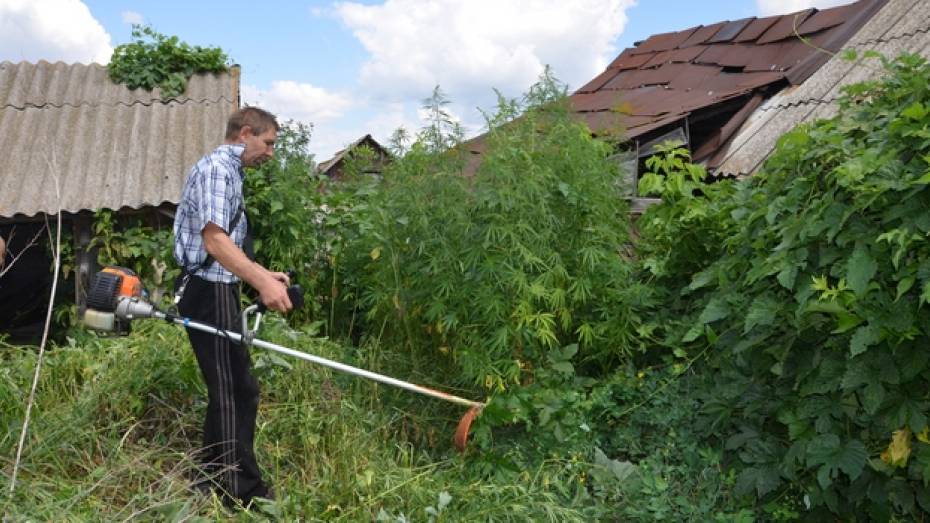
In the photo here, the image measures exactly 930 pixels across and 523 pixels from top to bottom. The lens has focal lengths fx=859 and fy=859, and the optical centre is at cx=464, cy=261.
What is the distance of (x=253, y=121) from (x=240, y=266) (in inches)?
31.5

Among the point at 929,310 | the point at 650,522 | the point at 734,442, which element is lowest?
the point at 650,522

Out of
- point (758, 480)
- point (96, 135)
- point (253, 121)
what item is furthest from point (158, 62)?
point (758, 480)

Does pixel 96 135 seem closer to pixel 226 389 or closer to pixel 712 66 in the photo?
pixel 226 389

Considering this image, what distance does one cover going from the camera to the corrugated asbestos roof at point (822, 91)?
6.46m

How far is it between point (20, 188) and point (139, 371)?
3.16m

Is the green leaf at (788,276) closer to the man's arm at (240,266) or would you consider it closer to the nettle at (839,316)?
the nettle at (839,316)

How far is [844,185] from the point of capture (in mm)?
3666

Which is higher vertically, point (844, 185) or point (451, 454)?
point (844, 185)

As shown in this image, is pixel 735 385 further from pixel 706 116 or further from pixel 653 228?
pixel 706 116

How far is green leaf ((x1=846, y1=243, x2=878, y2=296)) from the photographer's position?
11.6 ft

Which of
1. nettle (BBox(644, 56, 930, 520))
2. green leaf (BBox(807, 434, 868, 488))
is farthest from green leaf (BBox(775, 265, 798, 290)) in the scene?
green leaf (BBox(807, 434, 868, 488))

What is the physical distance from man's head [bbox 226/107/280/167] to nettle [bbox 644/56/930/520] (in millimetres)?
2424

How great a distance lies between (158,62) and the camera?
8.84 meters

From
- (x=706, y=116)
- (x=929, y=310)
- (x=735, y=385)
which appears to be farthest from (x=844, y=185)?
(x=706, y=116)
